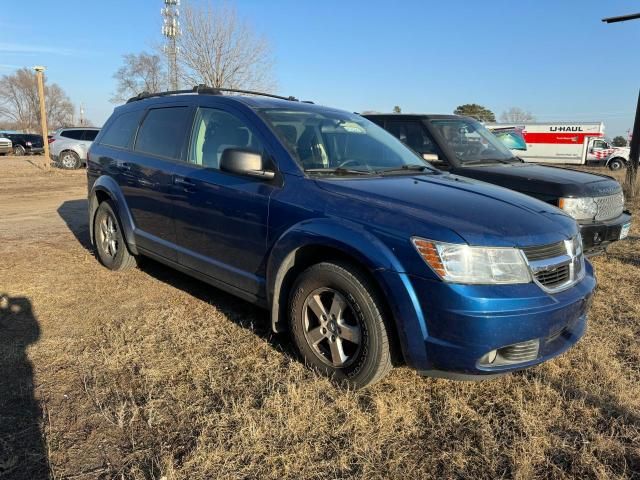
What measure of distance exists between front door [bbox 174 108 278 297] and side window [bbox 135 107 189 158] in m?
0.22

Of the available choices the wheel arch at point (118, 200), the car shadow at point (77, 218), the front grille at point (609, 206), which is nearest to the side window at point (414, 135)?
the front grille at point (609, 206)

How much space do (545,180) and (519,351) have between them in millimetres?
3122

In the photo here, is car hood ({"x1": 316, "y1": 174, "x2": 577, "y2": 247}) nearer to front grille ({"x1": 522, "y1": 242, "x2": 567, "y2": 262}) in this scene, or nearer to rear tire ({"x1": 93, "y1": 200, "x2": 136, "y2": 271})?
front grille ({"x1": 522, "y1": 242, "x2": 567, "y2": 262})

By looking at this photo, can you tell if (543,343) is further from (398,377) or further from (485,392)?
(398,377)

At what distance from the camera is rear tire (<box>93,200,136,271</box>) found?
5.23 metres

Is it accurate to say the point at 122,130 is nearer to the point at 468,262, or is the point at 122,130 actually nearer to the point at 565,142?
the point at 468,262

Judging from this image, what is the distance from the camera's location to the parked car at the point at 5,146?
31.8m

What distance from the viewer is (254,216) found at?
341cm

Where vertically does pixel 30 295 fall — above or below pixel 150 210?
below

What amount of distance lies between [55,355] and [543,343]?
3.13 m

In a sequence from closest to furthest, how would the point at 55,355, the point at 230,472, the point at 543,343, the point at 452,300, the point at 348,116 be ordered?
the point at 230,472, the point at 452,300, the point at 543,343, the point at 55,355, the point at 348,116

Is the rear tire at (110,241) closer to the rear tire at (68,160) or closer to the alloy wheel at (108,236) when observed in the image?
the alloy wheel at (108,236)

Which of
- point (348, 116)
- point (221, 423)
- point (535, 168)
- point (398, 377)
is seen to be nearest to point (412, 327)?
point (398, 377)

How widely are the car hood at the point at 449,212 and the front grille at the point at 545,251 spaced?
0.11ft
